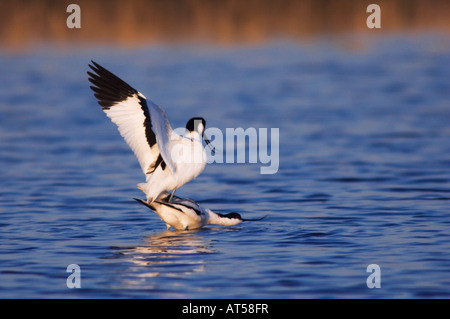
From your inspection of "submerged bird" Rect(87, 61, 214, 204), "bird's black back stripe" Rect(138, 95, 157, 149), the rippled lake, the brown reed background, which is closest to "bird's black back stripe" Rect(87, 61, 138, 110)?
"submerged bird" Rect(87, 61, 214, 204)

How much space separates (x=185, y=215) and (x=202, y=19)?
58.3 ft

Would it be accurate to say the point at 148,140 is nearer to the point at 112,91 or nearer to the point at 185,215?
the point at 112,91

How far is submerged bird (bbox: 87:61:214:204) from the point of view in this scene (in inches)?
331

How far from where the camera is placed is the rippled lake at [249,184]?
23.4ft

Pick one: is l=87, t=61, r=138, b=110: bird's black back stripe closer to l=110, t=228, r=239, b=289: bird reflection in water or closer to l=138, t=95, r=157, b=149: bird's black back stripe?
l=138, t=95, r=157, b=149: bird's black back stripe

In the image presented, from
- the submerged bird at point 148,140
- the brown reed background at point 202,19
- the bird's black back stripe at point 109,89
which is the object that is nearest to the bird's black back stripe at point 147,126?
the submerged bird at point 148,140

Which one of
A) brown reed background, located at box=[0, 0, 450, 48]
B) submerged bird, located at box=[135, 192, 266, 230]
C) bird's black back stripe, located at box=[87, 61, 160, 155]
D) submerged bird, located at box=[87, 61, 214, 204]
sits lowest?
submerged bird, located at box=[135, 192, 266, 230]

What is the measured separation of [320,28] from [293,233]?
1793 cm

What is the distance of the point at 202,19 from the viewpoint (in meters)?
25.8

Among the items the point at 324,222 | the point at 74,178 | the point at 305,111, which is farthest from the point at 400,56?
the point at 324,222

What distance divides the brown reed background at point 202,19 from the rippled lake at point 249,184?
141 cm

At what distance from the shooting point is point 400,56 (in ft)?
77.0

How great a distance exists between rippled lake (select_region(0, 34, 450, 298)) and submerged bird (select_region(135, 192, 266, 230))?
110 mm
